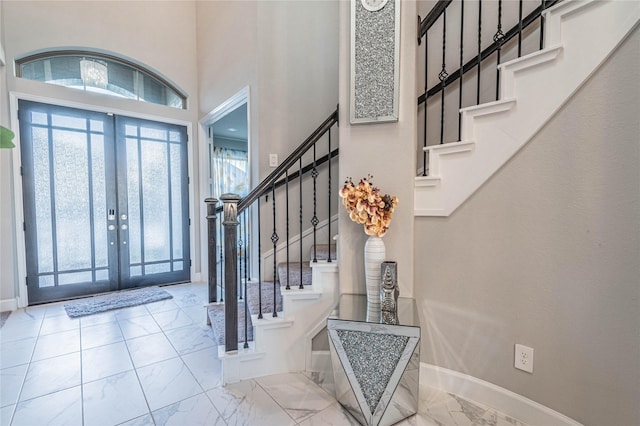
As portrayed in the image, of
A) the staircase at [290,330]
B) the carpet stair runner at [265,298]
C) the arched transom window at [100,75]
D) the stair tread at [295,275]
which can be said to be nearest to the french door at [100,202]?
the arched transom window at [100,75]

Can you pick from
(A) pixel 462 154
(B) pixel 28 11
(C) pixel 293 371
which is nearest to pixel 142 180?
(B) pixel 28 11

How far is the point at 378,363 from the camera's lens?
1.47 m

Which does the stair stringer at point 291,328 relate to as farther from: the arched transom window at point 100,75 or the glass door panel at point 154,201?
the arched transom window at point 100,75

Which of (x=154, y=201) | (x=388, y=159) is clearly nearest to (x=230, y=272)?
(x=388, y=159)

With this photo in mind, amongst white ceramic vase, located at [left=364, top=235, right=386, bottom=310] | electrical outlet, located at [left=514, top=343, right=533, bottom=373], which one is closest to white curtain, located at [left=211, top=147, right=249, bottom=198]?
white ceramic vase, located at [left=364, top=235, right=386, bottom=310]

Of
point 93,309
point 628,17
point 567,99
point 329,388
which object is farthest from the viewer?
point 93,309

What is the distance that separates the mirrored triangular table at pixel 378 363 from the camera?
56.9 inches

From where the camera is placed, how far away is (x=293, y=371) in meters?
1.99

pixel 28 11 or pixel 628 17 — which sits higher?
pixel 28 11

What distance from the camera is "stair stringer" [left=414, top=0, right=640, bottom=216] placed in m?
1.25

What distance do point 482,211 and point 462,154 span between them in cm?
34

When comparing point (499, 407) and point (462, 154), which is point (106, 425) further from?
point (462, 154)

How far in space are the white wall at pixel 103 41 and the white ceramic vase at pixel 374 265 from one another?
10.9ft

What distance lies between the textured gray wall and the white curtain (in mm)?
4936
